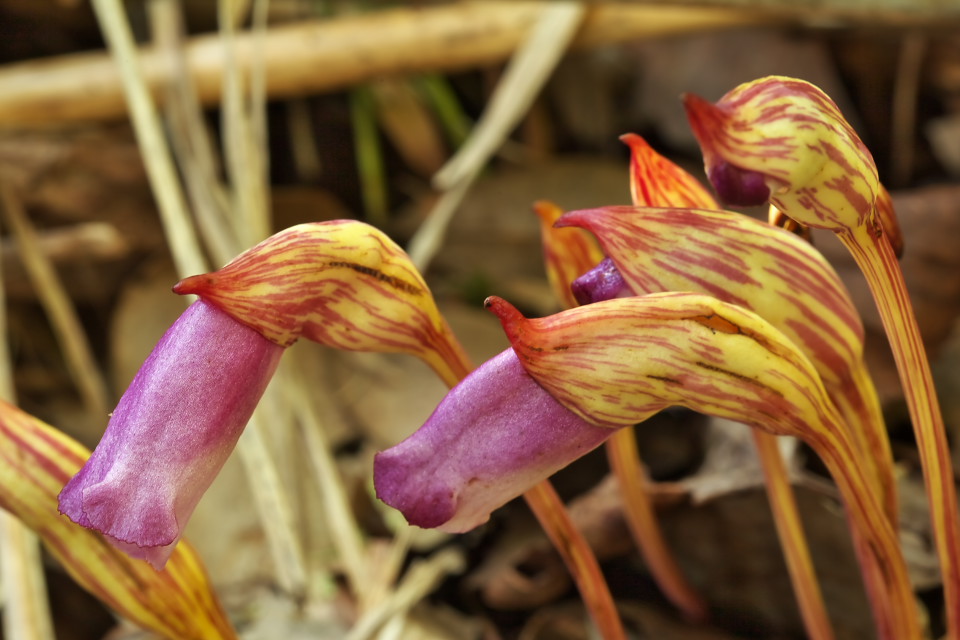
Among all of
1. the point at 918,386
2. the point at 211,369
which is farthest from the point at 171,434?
the point at 918,386

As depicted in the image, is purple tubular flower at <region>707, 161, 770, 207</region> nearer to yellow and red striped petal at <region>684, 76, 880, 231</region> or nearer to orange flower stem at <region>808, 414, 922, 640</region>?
yellow and red striped petal at <region>684, 76, 880, 231</region>

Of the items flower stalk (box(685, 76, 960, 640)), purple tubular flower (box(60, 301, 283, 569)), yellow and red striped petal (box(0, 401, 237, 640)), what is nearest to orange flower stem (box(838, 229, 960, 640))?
flower stalk (box(685, 76, 960, 640))

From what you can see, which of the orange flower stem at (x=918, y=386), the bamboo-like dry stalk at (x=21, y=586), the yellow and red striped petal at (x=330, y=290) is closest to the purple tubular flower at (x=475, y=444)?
the yellow and red striped petal at (x=330, y=290)

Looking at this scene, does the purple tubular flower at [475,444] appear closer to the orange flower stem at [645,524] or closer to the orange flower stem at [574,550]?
the orange flower stem at [574,550]

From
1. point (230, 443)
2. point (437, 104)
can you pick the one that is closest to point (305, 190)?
point (437, 104)

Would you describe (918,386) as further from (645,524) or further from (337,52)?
(337,52)
